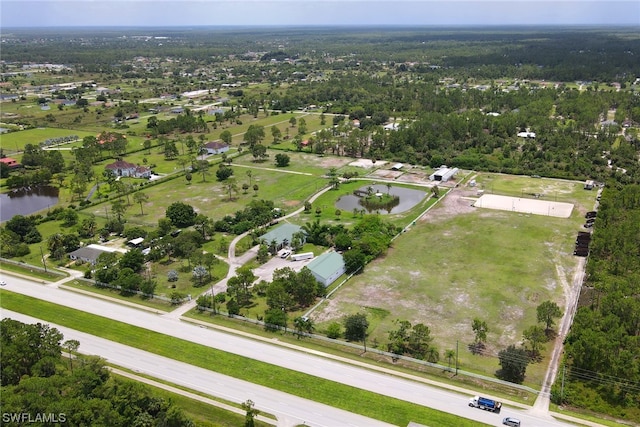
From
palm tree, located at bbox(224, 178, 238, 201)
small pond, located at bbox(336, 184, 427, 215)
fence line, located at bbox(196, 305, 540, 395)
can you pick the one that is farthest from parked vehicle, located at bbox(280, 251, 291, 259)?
palm tree, located at bbox(224, 178, 238, 201)

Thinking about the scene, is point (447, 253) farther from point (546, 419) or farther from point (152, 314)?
point (152, 314)

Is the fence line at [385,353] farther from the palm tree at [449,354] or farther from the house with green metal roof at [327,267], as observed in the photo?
the house with green metal roof at [327,267]

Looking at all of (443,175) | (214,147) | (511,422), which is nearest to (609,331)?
(511,422)

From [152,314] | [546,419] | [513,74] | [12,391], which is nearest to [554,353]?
[546,419]

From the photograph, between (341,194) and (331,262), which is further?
(341,194)

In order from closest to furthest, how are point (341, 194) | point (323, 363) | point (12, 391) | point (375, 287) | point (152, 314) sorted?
point (12, 391)
point (323, 363)
point (152, 314)
point (375, 287)
point (341, 194)

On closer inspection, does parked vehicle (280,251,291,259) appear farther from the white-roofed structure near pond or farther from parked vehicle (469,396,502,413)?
the white-roofed structure near pond

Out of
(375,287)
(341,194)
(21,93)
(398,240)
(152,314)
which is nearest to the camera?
(152,314)
